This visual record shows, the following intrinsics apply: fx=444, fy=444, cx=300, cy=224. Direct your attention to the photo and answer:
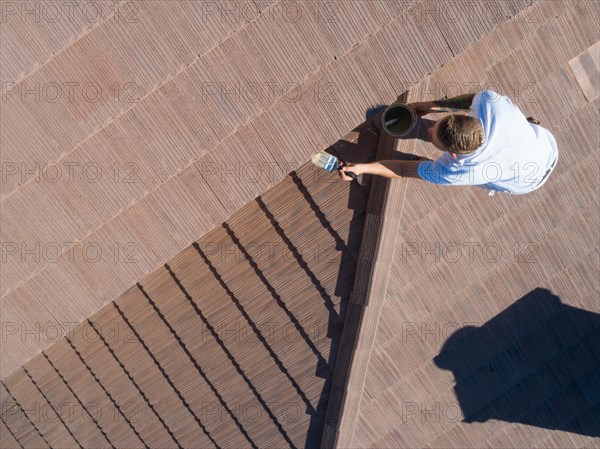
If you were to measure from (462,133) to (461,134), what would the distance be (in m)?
0.03

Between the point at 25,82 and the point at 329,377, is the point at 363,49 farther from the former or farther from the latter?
the point at 329,377

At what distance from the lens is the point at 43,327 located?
1130 centimetres

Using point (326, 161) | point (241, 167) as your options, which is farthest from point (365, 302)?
point (241, 167)

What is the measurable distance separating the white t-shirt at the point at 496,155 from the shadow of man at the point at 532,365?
5817 mm

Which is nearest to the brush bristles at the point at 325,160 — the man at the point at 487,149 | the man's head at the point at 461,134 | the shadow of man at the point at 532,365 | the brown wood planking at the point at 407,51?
the man at the point at 487,149

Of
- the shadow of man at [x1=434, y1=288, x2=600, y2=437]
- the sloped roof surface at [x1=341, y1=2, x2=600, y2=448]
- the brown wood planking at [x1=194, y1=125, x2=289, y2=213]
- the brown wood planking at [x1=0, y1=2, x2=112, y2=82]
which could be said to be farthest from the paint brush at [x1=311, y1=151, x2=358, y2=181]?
the shadow of man at [x1=434, y1=288, x2=600, y2=437]

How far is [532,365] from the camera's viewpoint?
47.1ft

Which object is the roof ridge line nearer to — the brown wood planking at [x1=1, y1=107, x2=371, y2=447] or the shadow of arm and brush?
the shadow of arm and brush

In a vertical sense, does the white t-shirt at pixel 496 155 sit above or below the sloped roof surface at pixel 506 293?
above

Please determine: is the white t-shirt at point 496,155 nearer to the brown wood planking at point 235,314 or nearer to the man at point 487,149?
the man at point 487,149

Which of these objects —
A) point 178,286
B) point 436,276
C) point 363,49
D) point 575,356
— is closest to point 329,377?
point 436,276

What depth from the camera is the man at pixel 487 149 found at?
341 inches

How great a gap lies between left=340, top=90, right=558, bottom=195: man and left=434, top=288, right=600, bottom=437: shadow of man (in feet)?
18.6

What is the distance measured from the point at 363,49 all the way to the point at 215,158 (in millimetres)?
4342
